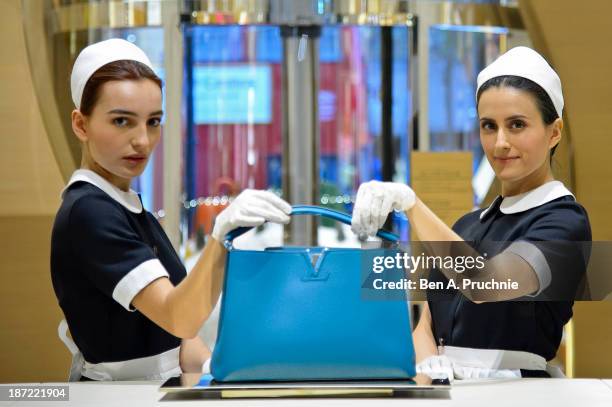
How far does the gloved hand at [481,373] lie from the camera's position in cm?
168

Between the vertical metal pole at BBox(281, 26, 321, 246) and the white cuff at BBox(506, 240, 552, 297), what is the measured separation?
52.1 inches

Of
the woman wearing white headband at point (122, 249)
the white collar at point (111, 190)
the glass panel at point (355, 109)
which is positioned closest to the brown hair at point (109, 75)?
the woman wearing white headband at point (122, 249)

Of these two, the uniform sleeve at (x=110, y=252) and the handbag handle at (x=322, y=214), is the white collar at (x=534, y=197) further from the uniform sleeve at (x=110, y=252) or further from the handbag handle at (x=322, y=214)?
the uniform sleeve at (x=110, y=252)

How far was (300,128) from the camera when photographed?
298 cm

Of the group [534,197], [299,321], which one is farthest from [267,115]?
[299,321]

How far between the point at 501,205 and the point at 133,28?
143 cm

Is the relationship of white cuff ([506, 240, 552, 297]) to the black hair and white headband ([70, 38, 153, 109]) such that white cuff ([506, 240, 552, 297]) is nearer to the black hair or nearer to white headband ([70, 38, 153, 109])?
the black hair

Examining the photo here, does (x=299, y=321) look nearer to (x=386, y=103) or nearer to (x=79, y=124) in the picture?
(x=79, y=124)

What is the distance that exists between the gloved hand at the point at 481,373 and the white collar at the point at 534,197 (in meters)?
0.33

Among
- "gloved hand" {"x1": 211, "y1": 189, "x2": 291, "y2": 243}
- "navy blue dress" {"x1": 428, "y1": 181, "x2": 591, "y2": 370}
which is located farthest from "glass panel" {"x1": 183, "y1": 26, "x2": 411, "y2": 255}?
"gloved hand" {"x1": 211, "y1": 189, "x2": 291, "y2": 243}

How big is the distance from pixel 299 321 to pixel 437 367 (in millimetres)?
358

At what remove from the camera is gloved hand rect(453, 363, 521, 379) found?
5.50 ft

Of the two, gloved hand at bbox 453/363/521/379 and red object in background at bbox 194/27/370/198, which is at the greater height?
red object in background at bbox 194/27/370/198

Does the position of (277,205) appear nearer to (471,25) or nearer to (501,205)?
(501,205)
